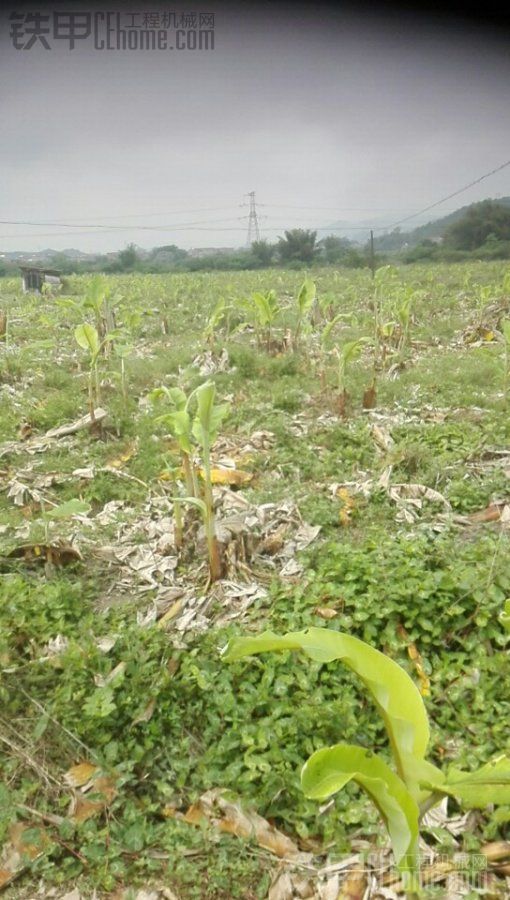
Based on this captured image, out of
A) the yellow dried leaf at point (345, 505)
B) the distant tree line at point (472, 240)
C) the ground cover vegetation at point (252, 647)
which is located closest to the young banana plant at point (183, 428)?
the ground cover vegetation at point (252, 647)

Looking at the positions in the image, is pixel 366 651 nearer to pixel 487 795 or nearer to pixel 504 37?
pixel 487 795

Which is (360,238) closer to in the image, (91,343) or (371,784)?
(91,343)

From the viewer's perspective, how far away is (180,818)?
761 mm

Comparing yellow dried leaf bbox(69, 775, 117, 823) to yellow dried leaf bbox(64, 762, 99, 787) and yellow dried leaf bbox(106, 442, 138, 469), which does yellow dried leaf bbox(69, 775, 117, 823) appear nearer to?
yellow dried leaf bbox(64, 762, 99, 787)

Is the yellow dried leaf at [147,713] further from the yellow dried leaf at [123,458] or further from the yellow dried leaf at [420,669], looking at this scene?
the yellow dried leaf at [123,458]

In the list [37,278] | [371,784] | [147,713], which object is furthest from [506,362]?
[37,278]

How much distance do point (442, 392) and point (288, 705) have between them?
1.78 m

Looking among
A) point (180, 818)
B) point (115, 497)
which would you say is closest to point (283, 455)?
point (115, 497)

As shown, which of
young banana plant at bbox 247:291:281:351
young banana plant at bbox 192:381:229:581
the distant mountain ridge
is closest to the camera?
young banana plant at bbox 192:381:229:581

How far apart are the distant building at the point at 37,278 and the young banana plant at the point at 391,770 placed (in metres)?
4.56

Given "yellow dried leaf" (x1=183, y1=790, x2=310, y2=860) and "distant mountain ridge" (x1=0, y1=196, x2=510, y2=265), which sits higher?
"distant mountain ridge" (x1=0, y1=196, x2=510, y2=265)

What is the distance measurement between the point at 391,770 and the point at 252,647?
0.55 ft

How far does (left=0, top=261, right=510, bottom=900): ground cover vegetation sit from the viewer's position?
685 millimetres

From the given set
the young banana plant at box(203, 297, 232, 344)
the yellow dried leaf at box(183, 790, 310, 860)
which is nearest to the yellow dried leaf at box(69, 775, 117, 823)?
the yellow dried leaf at box(183, 790, 310, 860)
